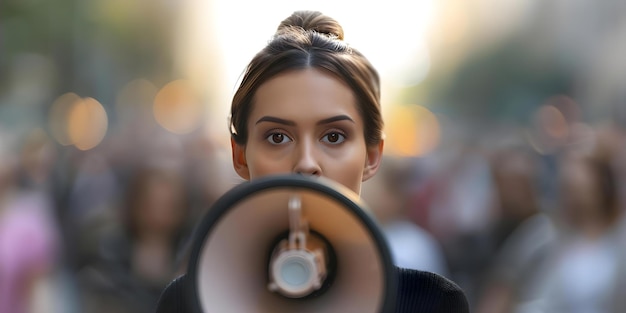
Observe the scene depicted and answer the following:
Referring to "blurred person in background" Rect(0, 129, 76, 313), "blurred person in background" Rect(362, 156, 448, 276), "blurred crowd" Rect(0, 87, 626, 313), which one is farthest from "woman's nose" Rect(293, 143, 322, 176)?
"blurred person in background" Rect(0, 129, 76, 313)

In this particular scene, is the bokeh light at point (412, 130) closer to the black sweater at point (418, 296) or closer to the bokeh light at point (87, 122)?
the bokeh light at point (87, 122)

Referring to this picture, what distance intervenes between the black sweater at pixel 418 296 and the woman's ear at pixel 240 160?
273 mm

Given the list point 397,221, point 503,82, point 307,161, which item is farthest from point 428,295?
point 503,82

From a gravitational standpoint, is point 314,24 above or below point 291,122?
above

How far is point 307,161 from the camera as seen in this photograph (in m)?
1.59

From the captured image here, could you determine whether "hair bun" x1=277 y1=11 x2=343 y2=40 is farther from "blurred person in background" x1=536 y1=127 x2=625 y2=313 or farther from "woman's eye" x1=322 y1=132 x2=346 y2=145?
"blurred person in background" x1=536 y1=127 x2=625 y2=313

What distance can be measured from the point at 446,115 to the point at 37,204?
824 centimetres

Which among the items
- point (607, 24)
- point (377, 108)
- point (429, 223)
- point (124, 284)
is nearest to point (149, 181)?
point (124, 284)

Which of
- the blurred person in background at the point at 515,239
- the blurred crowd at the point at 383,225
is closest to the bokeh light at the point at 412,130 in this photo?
the blurred crowd at the point at 383,225

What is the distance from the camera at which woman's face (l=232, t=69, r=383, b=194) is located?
162 centimetres

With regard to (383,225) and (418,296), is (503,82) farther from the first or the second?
(418,296)

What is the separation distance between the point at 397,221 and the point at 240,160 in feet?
7.90

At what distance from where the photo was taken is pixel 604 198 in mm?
3734

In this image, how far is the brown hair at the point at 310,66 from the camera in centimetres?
171
